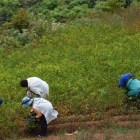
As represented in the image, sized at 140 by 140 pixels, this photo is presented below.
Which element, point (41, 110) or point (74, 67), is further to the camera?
point (74, 67)

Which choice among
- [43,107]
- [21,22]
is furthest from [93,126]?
[21,22]

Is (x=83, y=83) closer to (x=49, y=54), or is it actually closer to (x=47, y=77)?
(x=47, y=77)

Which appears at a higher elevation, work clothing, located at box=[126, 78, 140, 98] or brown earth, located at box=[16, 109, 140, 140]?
work clothing, located at box=[126, 78, 140, 98]

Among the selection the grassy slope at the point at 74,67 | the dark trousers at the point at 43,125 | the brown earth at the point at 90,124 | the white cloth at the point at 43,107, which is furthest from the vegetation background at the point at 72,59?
the white cloth at the point at 43,107

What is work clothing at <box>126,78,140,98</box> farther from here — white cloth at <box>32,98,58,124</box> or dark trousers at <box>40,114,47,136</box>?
dark trousers at <box>40,114,47,136</box>

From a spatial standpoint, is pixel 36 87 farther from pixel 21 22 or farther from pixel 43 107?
pixel 21 22

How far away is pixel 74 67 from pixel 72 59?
121 cm

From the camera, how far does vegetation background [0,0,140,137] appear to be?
10.5 meters

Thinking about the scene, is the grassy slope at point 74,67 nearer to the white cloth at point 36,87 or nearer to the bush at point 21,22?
the white cloth at point 36,87

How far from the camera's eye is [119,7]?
22391 millimetres

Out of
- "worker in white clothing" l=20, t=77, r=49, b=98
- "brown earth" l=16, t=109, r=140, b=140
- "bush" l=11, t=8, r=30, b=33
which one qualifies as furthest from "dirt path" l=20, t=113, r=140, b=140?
"bush" l=11, t=8, r=30, b=33

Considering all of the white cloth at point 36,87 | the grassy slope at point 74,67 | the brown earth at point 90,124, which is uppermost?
the white cloth at point 36,87

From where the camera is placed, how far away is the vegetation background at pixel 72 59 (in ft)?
34.6

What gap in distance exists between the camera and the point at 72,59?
14.5 m
